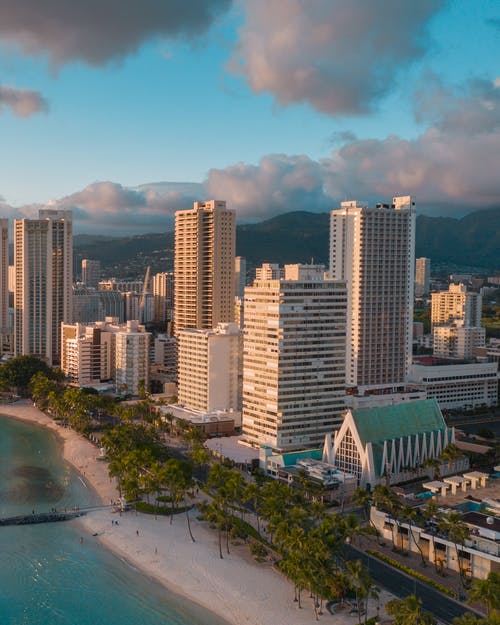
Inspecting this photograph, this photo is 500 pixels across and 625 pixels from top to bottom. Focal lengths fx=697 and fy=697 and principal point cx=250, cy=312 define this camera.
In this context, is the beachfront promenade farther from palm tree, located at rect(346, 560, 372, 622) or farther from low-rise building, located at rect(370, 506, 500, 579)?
palm tree, located at rect(346, 560, 372, 622)

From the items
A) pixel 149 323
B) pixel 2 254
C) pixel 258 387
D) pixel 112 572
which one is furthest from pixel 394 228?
pixel 149 323

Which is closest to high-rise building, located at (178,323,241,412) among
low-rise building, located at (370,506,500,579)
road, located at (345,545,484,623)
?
low-rise building, located at (370,506,500,579)

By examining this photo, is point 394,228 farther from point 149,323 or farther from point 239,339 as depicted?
point 149,323

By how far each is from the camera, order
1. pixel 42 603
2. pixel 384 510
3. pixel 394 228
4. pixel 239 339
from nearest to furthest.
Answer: pixel 42 603, pixel 384 510, pixel 239 339, pixel 394 228

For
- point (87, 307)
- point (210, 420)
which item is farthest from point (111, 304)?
point (210, 420)

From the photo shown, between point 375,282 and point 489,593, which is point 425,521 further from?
point 375,282

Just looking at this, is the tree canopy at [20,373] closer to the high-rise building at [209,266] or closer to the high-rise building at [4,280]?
the high-rise building at [209,266]
